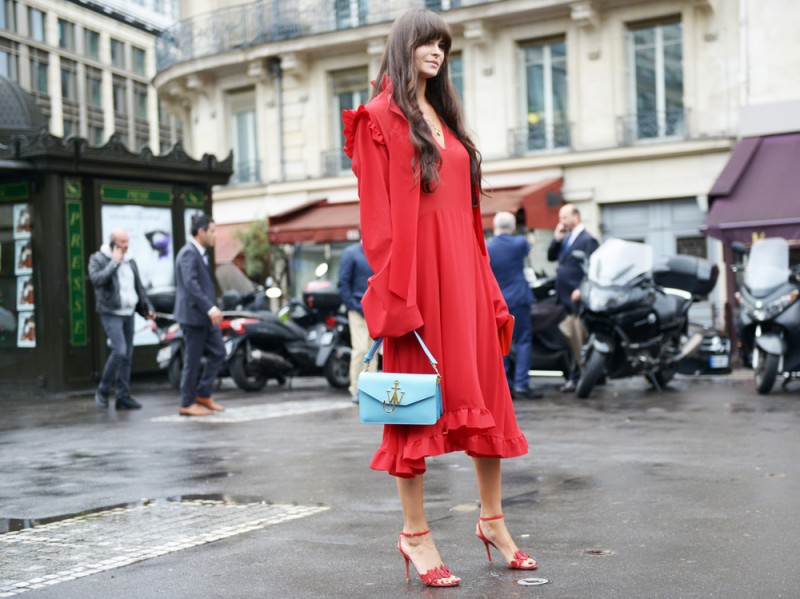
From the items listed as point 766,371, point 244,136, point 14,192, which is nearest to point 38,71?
point 244,136

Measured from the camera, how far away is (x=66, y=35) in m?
48.7

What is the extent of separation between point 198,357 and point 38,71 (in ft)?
138

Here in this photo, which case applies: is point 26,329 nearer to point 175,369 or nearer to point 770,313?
point 175,369

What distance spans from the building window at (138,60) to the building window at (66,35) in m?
7.84

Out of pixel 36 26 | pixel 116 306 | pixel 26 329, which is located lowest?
pixel 26 329

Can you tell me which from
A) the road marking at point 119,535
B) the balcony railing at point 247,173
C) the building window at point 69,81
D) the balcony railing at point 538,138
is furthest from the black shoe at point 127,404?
the building window at point 69,81

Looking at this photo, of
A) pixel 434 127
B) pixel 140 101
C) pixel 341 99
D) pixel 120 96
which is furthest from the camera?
pixel 140 101

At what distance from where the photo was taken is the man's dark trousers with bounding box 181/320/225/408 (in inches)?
420

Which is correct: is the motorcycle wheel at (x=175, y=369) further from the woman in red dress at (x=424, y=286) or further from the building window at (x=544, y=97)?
the building window at (x=544, y=97)

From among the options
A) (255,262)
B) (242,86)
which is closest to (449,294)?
(255,262)

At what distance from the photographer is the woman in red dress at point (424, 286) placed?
3.98 meters

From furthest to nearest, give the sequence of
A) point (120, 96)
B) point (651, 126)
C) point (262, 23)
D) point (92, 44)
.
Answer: point (120, 96) → point (92, 44) → point (262, 23) → point (651, 126)

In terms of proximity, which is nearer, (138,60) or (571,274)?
(571,274)

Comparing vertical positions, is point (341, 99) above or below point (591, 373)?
above
